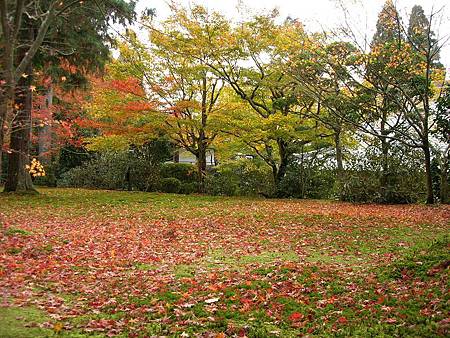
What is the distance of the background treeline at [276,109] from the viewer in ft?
45.0

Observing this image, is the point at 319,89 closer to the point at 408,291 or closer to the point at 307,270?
the point at 307,270

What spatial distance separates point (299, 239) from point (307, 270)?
2.55 m

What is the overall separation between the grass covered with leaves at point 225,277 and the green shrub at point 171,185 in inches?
322

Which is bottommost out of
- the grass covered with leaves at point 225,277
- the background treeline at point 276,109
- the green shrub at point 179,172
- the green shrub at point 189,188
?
the grass covered with leaves at point 225,277

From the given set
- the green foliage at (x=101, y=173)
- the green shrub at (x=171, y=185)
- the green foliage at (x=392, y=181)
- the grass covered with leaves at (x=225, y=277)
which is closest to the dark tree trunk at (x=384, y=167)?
the green foliage at (x=392, y=181)

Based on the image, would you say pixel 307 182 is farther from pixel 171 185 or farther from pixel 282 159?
pixel 171 185

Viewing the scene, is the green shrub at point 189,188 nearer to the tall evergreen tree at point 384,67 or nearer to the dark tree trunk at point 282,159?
the dark tree trunk at point 282,159

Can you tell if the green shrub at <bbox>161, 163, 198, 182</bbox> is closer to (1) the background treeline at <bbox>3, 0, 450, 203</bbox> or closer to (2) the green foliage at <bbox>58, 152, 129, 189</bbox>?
(1) the background treeline at <bbox>3, 0, 450, 203</bbox>

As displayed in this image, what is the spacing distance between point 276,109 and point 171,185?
218 inches

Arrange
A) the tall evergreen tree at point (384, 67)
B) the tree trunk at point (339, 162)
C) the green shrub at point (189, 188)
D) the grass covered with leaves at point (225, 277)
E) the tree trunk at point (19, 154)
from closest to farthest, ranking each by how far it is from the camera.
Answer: the grass covered with leaves at point (225, 277) → the tall evergreen tree at point (384, 67) → the tree trunk at point (19, 154) → the tree trunk at point (339, 162) → the green shrub at point (189, 188)

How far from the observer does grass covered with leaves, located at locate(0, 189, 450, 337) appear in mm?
3910

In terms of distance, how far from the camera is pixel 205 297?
4.82 meters

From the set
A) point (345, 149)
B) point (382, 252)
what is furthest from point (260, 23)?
point (382, 252)

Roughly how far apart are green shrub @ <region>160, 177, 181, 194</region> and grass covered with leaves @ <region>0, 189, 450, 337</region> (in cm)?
817
